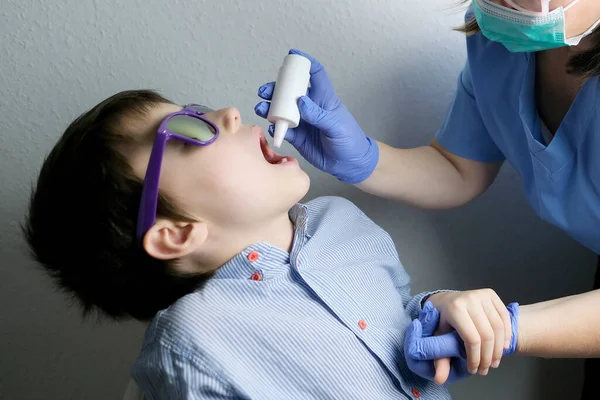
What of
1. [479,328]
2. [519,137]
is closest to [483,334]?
[479,328]

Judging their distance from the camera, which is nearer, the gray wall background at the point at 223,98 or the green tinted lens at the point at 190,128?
the green tinted lens at the point at 190,128

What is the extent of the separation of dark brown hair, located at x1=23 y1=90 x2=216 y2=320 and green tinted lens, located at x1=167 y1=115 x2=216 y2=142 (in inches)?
2.3

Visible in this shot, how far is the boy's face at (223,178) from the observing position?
85 centimetres

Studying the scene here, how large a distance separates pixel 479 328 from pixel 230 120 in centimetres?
46

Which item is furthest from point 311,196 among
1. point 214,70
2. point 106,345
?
point 106,345

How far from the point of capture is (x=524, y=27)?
813 mm

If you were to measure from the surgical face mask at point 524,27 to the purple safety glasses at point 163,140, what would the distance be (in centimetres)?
42

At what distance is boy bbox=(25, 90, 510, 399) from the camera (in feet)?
2.66

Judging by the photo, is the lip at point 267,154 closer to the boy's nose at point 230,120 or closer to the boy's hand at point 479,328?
the boy's nose at point 230,120

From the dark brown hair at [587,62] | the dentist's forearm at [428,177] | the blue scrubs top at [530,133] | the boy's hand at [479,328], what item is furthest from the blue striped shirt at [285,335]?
the dark brown hair at [587,62]

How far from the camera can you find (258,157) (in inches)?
35.2

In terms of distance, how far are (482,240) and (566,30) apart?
1.95 feet

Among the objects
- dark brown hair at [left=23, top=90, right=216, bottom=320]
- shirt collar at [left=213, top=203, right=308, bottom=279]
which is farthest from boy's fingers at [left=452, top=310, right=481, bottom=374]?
dark brown hair at [left=23, top=90, right=216, bottom=320]

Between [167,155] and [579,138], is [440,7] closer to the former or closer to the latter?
[579,138]
